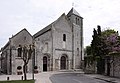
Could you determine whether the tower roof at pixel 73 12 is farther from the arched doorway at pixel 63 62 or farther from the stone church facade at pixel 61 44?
the arched doorway at pixel 63 62

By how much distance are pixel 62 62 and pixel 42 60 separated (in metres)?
8.11

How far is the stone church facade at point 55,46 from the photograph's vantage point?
4509 cm

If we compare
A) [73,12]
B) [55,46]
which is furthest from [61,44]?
[73,12]

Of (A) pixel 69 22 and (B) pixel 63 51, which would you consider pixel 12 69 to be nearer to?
Answer: (B) pixel 63 51

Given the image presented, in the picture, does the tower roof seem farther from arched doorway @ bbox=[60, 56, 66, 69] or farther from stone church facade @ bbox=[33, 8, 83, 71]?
arched doorway @ bbox=[60, 56, 66, 69]

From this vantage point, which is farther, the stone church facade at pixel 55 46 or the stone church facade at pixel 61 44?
the stone church facade at pixel 61 44

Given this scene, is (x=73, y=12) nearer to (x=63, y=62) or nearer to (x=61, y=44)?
(x=61, y=44)

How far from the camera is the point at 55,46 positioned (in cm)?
5403

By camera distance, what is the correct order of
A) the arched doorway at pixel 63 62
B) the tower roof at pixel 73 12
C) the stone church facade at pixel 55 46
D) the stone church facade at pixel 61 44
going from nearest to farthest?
the stone church facade at pixel 55 46 < the stone church facade at pixel 61 44 < the arched doorway at pixel 63 62 < the tower roof at pixel 73 12

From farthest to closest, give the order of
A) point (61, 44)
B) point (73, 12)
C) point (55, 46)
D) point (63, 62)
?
point (73, 12) → point (63, 62) → point (61, 44) → point (55, 46)

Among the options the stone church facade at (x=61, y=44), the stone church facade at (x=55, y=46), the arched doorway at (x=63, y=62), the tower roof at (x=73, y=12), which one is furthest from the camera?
the tower roof at (x=73, y=12)

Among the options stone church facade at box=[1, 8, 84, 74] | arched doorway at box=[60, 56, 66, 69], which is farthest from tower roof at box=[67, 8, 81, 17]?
arched doorway at box=[60, 56, 66, 69]

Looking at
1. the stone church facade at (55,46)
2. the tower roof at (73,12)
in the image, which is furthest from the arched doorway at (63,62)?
the tower roof at (73,12)

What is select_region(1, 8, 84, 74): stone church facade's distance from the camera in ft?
148
